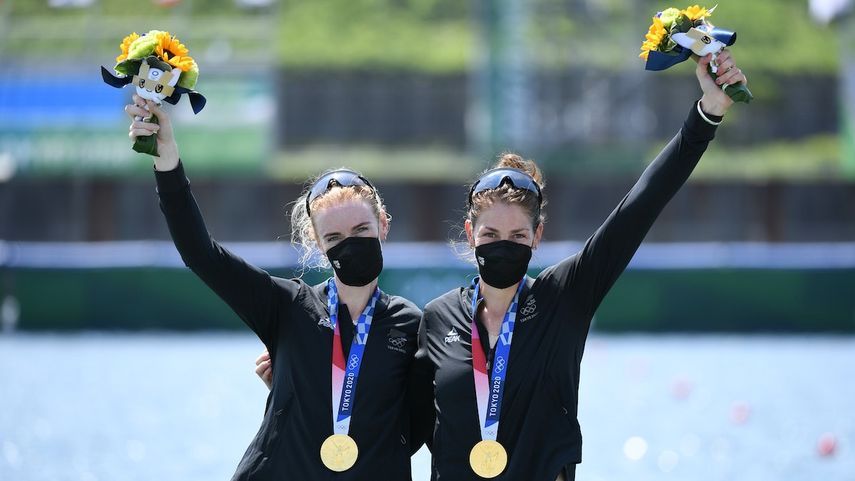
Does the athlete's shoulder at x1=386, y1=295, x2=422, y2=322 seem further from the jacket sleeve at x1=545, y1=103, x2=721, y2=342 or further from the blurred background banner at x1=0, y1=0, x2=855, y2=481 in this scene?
the blurred background banner at x1=0, y1=0, x2=855, y2=481

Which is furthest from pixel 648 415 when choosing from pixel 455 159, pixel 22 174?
pixel 455 159

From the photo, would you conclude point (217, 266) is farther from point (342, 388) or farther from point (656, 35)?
point (656, 35)

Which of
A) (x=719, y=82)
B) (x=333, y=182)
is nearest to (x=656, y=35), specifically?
(x=719, y=82)

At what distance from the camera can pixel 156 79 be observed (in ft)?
11.6

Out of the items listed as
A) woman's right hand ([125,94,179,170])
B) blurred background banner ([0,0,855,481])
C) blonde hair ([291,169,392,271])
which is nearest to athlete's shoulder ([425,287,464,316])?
blonde hair ([291,169,392,271])

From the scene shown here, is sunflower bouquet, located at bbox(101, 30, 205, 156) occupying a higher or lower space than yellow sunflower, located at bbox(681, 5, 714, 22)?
lower

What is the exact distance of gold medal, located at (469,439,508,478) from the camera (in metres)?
3.42

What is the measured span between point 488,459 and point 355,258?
0.71 metres

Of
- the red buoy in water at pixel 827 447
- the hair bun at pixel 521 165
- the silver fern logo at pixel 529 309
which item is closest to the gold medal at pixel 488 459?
the silver fern logo at pixel 529 309

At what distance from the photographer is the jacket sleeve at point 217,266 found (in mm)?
3492

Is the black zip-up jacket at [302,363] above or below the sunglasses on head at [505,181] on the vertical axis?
below

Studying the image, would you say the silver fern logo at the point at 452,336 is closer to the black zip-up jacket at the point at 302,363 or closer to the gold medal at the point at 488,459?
the black zip-up jacket at the point at 302,363

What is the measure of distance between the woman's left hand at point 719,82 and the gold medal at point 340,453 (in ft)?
4.46

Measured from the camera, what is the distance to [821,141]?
29844 mm
